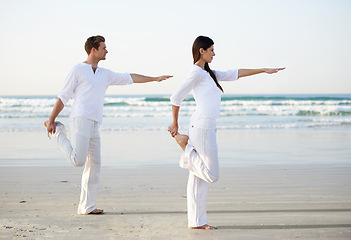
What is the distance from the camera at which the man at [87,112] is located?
455 centimetres

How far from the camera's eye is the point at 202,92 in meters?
3.98

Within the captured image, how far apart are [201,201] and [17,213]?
193 centimetres

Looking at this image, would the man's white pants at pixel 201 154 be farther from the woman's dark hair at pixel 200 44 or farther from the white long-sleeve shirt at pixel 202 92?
the woman's dark hair at pixel 200 44

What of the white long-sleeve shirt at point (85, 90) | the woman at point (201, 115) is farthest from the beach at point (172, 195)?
the white long-sleeve shirt at point (85, 90)

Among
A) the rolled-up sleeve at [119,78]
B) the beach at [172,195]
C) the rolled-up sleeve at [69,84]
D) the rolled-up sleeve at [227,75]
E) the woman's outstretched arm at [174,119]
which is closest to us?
the woman's outstretched arm at [174,119]

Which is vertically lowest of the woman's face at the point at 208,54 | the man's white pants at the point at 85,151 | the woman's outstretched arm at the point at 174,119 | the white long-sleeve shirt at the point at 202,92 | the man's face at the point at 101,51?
the man's white pants at the point at 85,151

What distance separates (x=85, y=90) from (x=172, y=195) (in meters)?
1.81

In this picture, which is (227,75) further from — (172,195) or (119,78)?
(172,195)

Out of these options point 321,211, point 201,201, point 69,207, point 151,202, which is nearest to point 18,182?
point 69,207

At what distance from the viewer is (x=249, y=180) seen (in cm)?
665

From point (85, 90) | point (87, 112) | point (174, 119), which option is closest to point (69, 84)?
point (85, 90)

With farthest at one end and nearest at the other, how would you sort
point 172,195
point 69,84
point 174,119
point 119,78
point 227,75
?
point 172,195 < point 119,78 < point 69,84 < point 227,75 < point 174,119

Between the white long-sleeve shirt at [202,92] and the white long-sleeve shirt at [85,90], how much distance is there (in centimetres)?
98

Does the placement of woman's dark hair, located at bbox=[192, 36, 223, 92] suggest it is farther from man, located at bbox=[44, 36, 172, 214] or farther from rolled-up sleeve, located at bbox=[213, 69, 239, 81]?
man, located at bbox=[44, 36, 172, 214]
